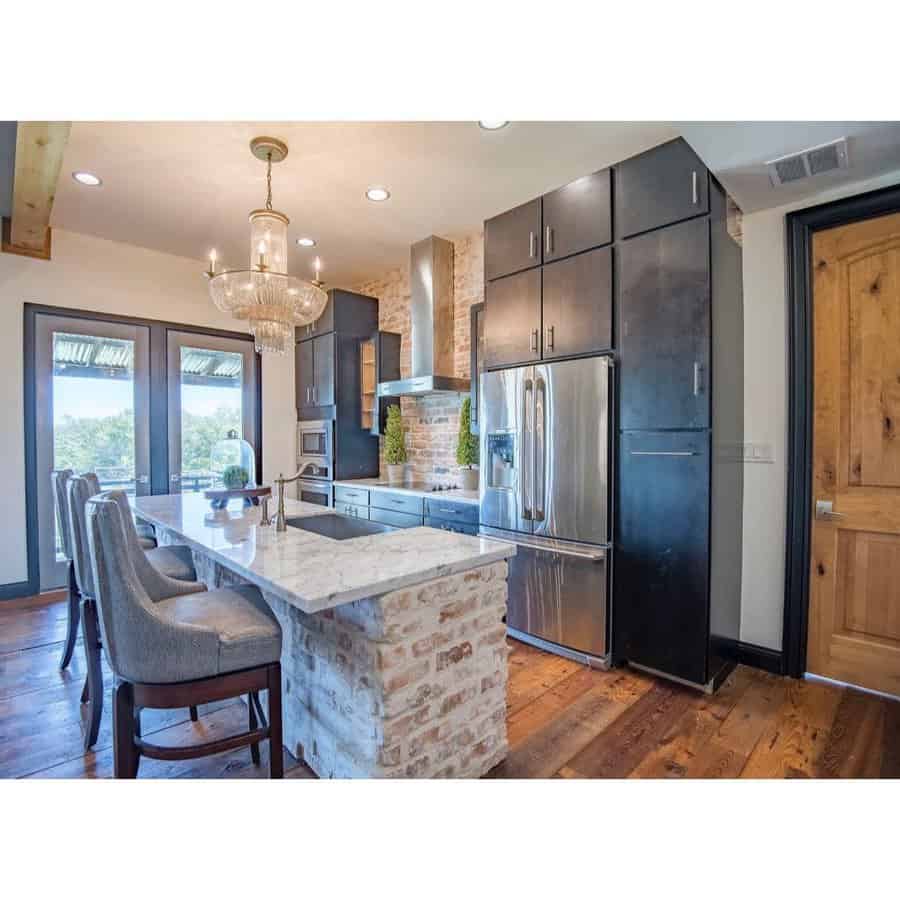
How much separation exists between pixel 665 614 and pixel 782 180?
7.36 feet

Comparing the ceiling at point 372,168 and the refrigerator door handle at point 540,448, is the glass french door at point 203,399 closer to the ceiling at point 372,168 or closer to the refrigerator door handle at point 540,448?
the ceiling at point 372,168

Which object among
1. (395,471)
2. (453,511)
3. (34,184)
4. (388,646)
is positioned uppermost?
(34,184)

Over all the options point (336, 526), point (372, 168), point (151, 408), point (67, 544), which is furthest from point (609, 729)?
point (151, 408)

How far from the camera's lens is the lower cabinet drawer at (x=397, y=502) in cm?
367

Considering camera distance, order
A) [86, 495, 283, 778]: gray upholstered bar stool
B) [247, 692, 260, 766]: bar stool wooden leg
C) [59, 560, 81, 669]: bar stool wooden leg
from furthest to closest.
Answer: [59, 560, 81, 669]: bar stool wooden leg
[247, 692, 260, 766]: bar stool wooden leg
[86, 495, 283, 778]: gray upholstered bar stool

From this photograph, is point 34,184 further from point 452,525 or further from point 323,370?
point 452,525

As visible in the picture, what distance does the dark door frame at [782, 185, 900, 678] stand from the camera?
2479 millimetres

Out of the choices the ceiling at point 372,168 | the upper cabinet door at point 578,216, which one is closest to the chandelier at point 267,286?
the ceiling at point 372,168

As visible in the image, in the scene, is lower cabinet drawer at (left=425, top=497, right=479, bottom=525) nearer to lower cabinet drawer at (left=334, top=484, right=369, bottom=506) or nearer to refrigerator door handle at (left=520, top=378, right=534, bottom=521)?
refrigerator door handle at (left=520, top=378, right=534, bottom=521)

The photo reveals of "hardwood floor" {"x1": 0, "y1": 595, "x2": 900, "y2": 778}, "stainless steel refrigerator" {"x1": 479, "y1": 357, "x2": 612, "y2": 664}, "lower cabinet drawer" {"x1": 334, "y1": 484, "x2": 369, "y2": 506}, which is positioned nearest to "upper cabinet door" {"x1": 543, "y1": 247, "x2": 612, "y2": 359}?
"stainless steel refrigerator" {"x1": 479, "y1": 357, "x2": 612, "y2": 664}

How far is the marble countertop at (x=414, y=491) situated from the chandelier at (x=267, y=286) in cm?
155

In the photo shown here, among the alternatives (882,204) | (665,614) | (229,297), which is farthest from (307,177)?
(665,614)

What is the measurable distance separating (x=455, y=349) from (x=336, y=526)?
2300 millimetres

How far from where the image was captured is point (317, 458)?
5.01 metres
